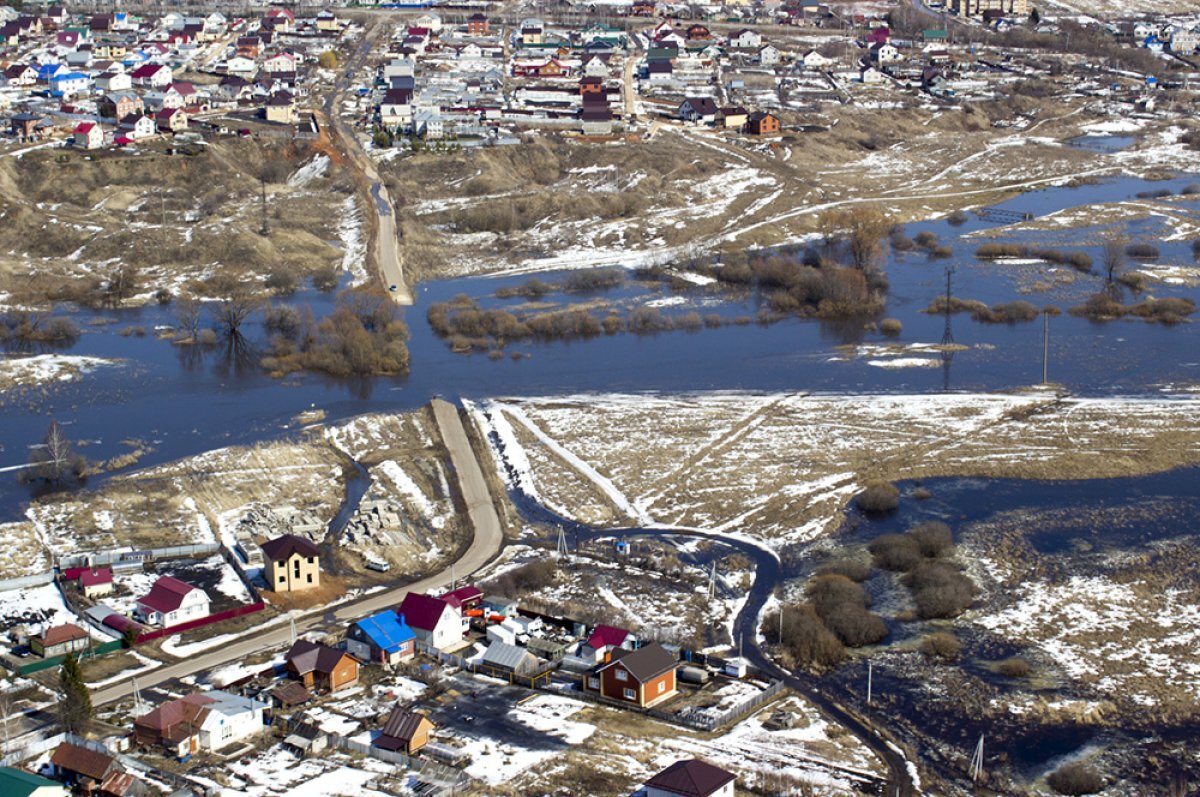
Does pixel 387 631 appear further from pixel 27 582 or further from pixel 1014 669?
pixel 1014 669

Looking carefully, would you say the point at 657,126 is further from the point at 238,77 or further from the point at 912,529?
the point at 912,529

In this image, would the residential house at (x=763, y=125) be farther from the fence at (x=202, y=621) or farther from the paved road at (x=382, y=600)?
the fence at (x=202, y=621)

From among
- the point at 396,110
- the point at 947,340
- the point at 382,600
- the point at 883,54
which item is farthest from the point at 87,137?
the point at 883,54

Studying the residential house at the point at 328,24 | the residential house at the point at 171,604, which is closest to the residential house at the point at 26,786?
the residential house at the point at 171,604

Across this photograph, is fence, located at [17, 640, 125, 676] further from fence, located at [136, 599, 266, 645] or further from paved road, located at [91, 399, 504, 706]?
paved road, located at [91, 399, 504, 706]

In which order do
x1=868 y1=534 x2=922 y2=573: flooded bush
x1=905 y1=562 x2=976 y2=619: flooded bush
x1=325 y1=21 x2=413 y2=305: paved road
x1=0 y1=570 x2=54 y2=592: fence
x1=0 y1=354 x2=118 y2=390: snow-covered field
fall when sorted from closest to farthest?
x1=905 y1=562 x2=976 y2=619: flooded bush → x1=0 y1=570 x2=54 y2=592: fence → x1=868 y1=534 x2=922 y2=573: flooded bush → x1=0 y1=354 x2=118 y2=390: snow-covered field → x1=325 y1=21 x2=413 y2=305: paved road

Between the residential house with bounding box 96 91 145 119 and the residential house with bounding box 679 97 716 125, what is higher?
the residential house with bounding box 96 91 145 119

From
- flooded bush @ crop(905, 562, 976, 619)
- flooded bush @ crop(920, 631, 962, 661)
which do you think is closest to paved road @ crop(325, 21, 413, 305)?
flooded bush @ crop(905, 562, 976, 619)

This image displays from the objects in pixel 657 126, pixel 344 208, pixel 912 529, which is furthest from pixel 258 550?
pixel 657 126
